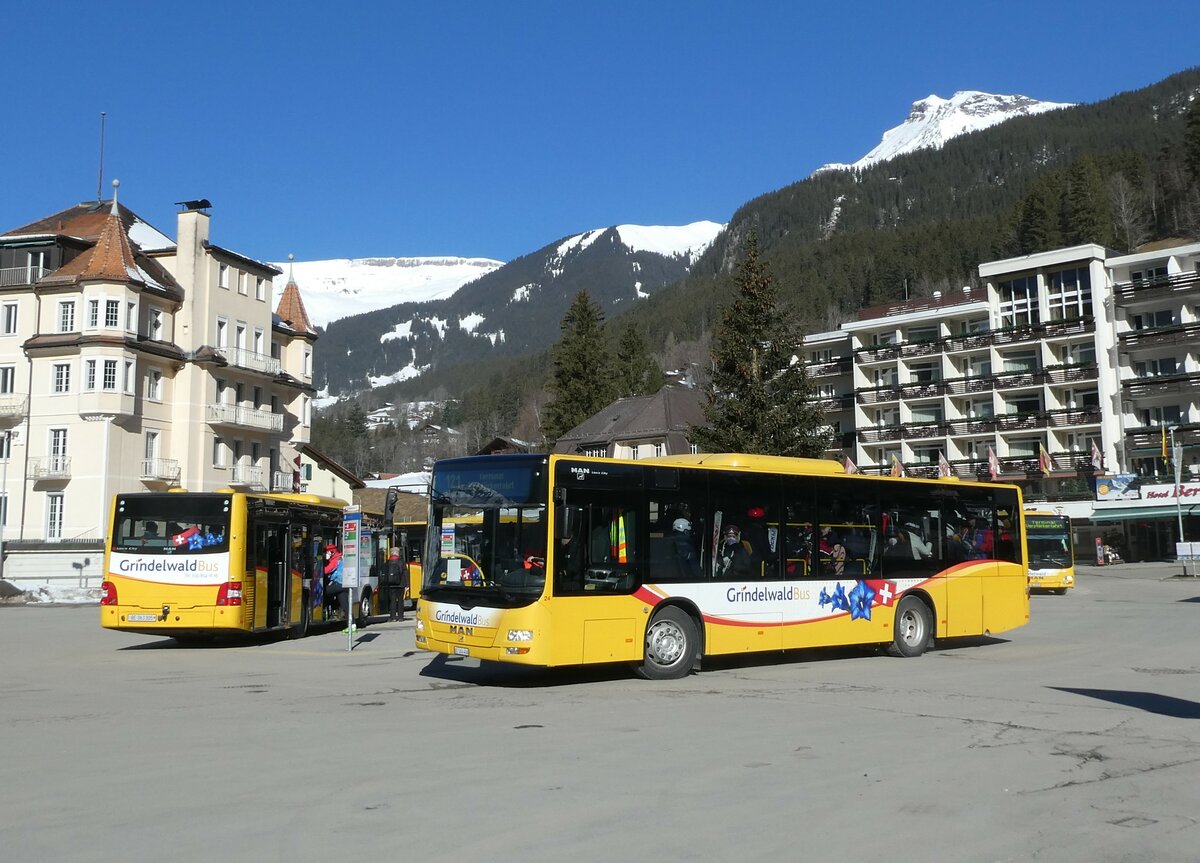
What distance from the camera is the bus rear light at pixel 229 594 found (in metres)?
18.7

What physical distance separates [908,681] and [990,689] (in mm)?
1217

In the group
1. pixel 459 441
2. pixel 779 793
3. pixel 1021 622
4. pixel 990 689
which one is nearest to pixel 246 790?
pixel 779 793

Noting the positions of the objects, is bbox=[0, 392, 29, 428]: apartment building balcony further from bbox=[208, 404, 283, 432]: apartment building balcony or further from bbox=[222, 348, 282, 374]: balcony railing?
bbox=[222, 348, 282, 374]: balcony railing

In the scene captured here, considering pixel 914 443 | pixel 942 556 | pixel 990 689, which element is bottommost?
pixel 990 689

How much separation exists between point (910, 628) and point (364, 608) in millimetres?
13986

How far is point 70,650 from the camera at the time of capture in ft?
65.1

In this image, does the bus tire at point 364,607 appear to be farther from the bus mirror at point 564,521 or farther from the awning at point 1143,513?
the awning at point 1143,513

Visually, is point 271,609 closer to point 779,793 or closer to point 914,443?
point 779,793

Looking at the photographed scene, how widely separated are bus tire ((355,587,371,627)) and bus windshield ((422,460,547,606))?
12.7m

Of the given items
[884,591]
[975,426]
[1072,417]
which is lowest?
[884,591]

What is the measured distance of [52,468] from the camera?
176 feet

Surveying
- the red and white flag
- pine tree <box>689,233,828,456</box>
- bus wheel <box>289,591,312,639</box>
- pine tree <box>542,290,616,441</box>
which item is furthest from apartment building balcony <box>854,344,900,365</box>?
bus wheel <box>289,591,312,639</box>

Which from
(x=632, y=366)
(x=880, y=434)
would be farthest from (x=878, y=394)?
(x=632, y=366)

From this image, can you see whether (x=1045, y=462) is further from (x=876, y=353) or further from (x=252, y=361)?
(x=252, y=361)
